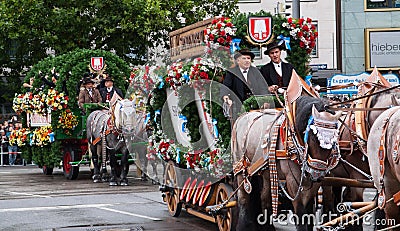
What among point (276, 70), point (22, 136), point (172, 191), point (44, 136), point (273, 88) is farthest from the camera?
point (22, 136)

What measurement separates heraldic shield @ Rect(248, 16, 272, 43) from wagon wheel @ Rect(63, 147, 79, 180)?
443 inches

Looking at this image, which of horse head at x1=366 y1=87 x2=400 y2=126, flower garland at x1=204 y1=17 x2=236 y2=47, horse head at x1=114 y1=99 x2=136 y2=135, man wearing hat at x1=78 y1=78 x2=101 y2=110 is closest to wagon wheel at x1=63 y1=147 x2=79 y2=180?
man wearing hat at x1=78 y1=78 x2=101 y2=110

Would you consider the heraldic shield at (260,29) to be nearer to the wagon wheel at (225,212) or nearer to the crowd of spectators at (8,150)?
the wagon wheel at (225,212)

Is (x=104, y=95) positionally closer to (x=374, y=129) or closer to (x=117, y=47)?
(x=117, y=47)

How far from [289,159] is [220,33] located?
9.01ft

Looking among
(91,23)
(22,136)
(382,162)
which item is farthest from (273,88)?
(91,23)

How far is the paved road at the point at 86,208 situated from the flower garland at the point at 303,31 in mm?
2768

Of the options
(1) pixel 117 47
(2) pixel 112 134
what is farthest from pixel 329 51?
(2) pixel 112 134

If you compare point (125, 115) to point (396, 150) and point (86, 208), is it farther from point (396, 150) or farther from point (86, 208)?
point (396, 150)

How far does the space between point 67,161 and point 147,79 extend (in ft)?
30.3

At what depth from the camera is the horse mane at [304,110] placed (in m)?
8.45

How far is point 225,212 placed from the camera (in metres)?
10.8

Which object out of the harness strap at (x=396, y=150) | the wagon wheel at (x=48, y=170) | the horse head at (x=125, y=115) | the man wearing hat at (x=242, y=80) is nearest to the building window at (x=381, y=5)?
the wagon wheel at (x=48, y=170)

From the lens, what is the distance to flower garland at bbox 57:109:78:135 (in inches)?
826
